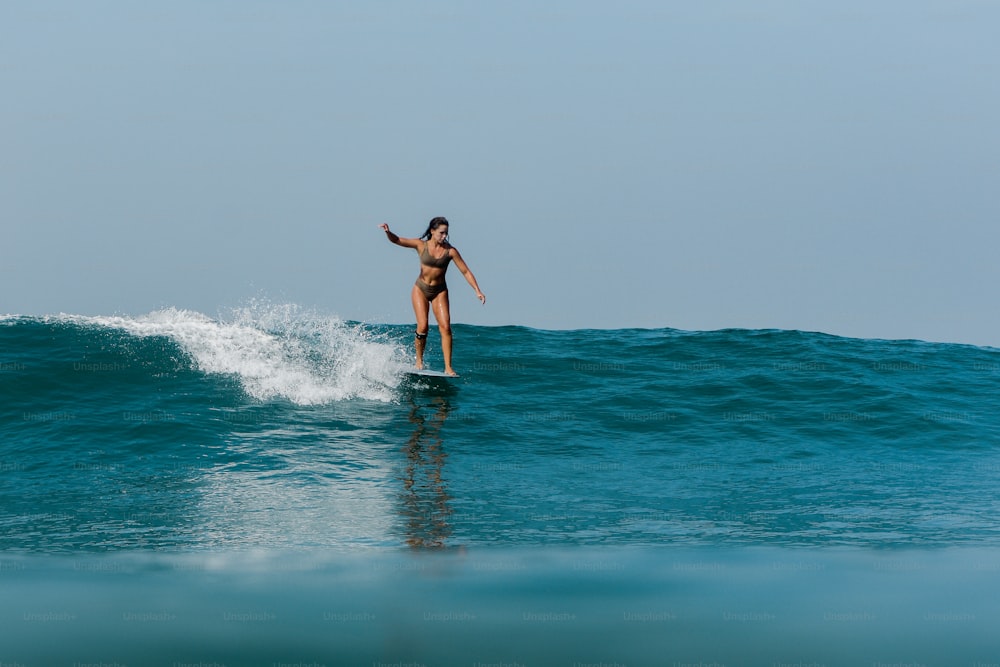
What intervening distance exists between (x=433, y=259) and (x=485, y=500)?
6.15 m

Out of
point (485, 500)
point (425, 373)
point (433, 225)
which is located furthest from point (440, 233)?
point (485, 500)

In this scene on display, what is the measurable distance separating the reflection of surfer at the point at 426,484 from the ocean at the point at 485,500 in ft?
0.21

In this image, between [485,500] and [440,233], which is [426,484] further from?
[440,233]

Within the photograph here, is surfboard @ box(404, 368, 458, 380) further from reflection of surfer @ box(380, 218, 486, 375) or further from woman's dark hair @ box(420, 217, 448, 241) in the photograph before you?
woman's dark hair @ box(420, 217, 448, 241)

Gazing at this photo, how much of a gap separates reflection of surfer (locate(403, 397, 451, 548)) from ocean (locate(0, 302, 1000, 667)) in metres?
0.06

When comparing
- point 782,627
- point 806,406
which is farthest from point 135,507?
point 806,406

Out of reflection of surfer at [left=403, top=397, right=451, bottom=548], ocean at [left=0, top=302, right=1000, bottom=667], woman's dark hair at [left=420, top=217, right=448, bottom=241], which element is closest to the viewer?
ocean at [left=0, top=302, right=1000, bottom=667]

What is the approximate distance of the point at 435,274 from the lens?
50.7ft

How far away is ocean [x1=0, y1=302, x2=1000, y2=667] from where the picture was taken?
19.5 feet

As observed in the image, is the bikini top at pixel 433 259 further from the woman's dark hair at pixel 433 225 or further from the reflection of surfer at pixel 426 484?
the reflection of surfer at pixel 426 484

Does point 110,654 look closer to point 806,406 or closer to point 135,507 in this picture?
point 135,507

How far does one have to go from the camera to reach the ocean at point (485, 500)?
5.93 metres

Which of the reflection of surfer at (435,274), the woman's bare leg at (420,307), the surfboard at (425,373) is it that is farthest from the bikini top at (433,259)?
the surfboard at (425,373)

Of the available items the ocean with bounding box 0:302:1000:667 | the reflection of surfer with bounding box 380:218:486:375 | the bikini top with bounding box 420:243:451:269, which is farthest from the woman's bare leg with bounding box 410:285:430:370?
the ocean with bounding box 0:302:1000:667
